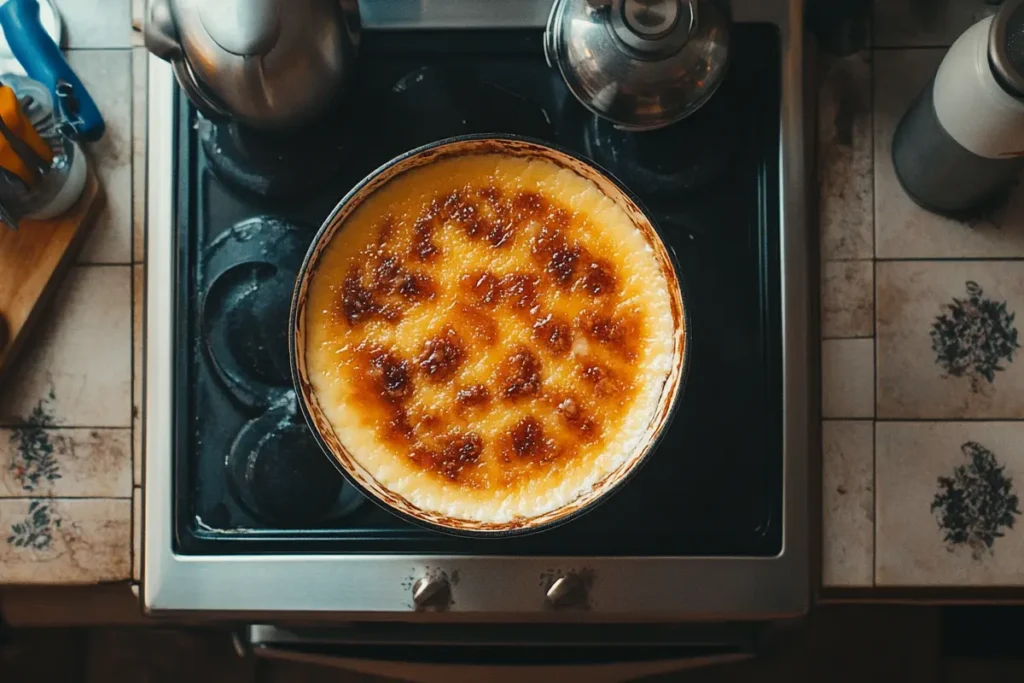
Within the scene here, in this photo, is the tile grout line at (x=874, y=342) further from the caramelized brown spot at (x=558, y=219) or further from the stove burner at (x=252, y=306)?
the stove burner at (x=252, y=306)

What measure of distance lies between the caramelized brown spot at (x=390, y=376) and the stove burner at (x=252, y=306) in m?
0.12

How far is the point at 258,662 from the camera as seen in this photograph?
123 centimetres

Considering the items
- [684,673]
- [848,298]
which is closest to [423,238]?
[848,298]

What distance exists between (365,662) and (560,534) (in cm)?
27

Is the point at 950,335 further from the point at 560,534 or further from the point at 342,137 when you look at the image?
the point at 342,137

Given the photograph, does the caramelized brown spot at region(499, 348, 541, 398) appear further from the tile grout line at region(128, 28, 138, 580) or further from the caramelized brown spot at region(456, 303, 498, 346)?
the tile grout line at region(128, 28, 138, 580)

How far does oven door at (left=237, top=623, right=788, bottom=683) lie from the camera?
0.95 m

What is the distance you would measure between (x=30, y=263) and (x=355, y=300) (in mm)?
377

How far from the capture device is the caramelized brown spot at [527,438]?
812mm

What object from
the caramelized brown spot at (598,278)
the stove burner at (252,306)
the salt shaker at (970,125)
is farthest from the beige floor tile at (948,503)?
the stove burner at (252,306)

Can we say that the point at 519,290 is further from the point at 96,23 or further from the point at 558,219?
the point at 96,23

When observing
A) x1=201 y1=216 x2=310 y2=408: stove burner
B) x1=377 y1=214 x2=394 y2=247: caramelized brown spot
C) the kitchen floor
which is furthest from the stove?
the kitchen floor

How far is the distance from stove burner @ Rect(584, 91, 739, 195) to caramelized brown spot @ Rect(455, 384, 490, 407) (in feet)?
0.86

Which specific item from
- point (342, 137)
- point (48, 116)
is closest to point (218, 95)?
point (342, 137)
